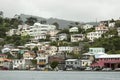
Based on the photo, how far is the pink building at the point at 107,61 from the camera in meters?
125

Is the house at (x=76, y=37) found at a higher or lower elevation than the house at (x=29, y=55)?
higher

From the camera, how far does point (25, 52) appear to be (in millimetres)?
144500

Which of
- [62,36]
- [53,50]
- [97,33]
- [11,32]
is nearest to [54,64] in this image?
[53,50]

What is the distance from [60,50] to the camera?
14388cm

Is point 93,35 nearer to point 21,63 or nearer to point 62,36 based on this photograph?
point 62,36

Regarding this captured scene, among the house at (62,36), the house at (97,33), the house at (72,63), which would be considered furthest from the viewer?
the house at (62,36)

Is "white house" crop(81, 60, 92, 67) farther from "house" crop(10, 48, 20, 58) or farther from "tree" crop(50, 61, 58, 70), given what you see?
"house" crop(10, 48, 20, 58)

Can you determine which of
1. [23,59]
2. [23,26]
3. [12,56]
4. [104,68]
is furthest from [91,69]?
[23,26]

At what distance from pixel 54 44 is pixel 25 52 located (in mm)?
11468

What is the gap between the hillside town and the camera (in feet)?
422

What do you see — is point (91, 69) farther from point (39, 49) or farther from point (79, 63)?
point (39, 49)

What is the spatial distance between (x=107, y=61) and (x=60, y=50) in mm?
20547

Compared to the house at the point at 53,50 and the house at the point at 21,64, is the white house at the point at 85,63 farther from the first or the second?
the house at the point at 53,50

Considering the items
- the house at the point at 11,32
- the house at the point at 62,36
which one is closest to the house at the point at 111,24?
the house at the point at 62,36
